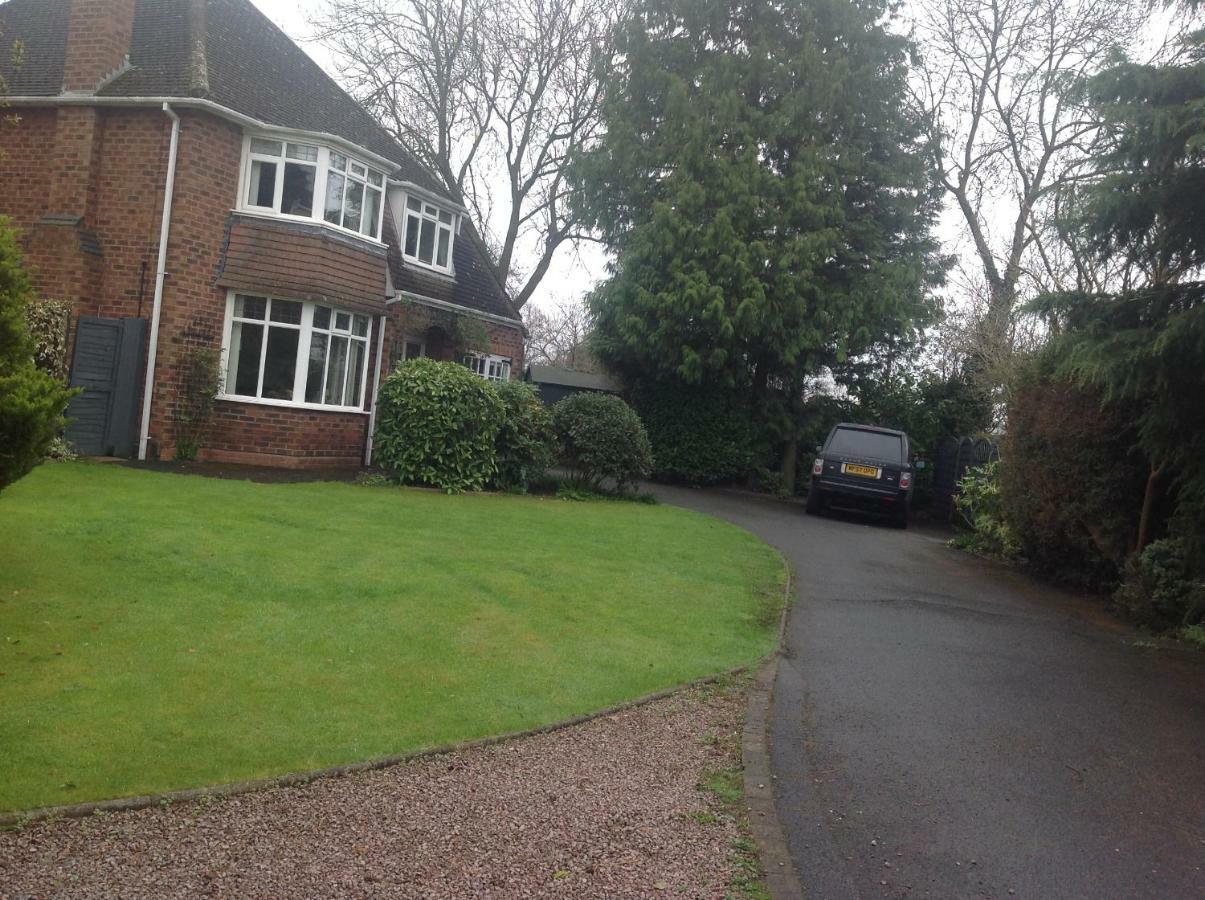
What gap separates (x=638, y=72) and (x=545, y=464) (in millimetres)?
12937

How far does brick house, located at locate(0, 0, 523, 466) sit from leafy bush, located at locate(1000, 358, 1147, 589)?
11380mm

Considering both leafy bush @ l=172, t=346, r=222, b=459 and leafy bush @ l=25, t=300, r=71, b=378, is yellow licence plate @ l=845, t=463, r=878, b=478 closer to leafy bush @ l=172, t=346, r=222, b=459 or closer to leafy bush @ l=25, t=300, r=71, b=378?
leafy bush @ l=172, t=346, r=222, b=459

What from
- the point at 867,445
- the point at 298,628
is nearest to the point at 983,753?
the point at 298,628

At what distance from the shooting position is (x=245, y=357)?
58.8 feet

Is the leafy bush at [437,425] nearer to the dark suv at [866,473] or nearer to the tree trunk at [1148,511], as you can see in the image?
the dark suv at [866,473]

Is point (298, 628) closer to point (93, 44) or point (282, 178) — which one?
point (282, 178)

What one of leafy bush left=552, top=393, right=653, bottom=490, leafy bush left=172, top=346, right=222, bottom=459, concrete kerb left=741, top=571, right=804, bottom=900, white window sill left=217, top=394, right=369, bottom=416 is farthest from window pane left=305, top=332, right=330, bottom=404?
concrete kerb left=741, top=571, right=804, bottom=900

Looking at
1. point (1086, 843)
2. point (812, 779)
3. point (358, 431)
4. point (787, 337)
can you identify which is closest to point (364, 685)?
point (812, 779)

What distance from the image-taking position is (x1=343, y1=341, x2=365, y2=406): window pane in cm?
1948

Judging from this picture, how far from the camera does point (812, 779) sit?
5.36 meters

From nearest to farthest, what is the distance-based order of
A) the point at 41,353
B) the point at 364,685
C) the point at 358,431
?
1. the point at 364,685
2. the point at 41,353
3. the point at 358,431

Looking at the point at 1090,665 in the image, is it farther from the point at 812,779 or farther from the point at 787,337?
the point at 787,337

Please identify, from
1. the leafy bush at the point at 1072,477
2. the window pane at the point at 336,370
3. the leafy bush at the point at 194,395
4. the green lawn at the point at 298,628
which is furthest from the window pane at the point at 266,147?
the leafy bush at the point at 1072,477

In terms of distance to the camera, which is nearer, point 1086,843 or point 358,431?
point 1086,843
